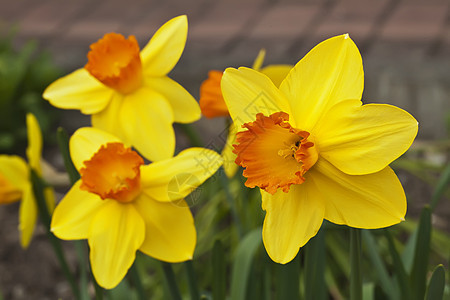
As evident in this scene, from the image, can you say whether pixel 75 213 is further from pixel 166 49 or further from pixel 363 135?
pixel 363 135

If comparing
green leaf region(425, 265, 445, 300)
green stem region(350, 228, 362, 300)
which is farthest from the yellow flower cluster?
green leaf region(425, 265, 445, 300)

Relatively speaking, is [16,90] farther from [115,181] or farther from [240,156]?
[240,156]

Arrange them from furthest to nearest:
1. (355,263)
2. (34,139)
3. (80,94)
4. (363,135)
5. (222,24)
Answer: (222,24) < (34,139) < (80,94) < (355,263) < (363,135)

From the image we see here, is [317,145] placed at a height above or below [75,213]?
above

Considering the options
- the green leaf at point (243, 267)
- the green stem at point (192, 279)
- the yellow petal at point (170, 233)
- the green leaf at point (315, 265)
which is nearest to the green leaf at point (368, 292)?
the green leaf at point (315, 265)

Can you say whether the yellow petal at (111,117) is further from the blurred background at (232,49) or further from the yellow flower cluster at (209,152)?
the blurred background at (232,49)

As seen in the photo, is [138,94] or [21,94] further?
[21,94]

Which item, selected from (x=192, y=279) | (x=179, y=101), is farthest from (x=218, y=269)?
(x=179, y=101)
